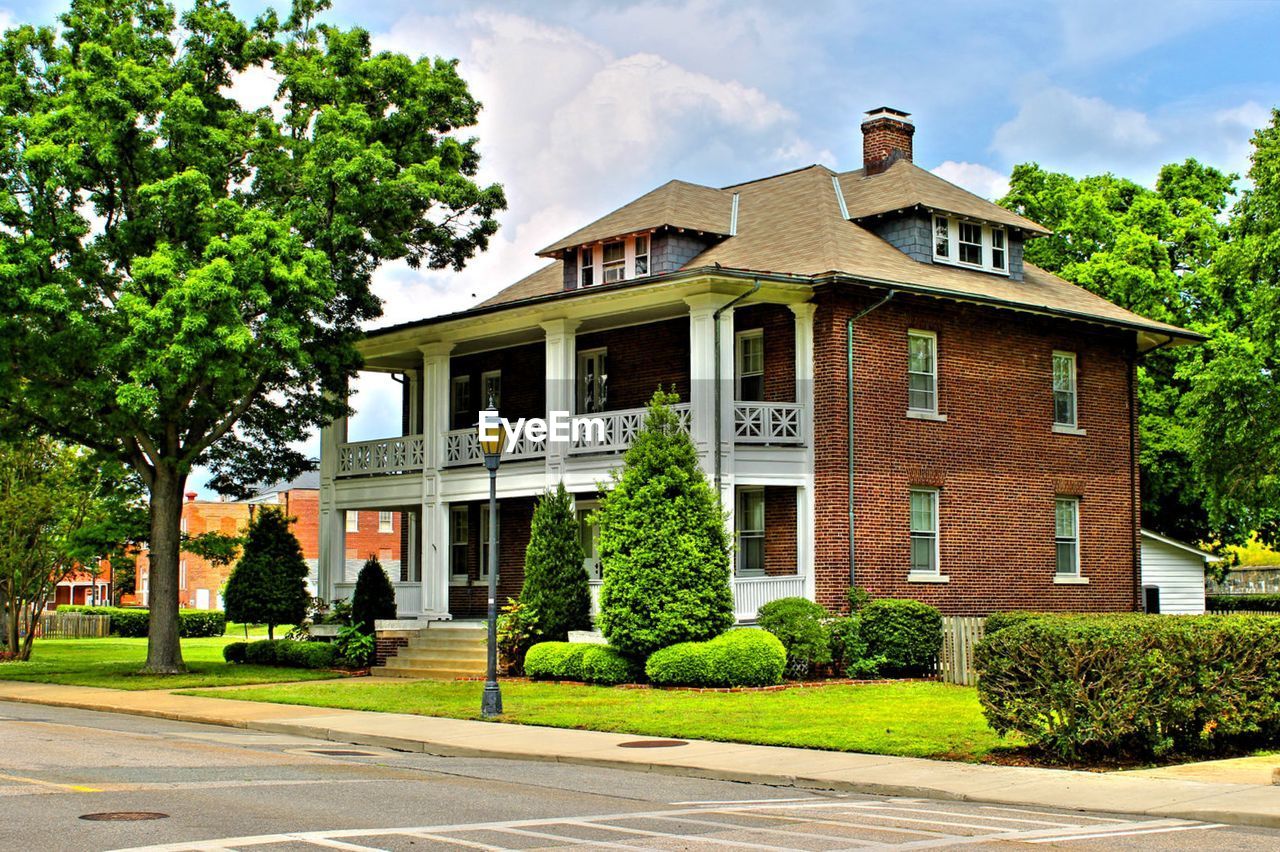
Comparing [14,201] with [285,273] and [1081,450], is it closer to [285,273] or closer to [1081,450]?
[285,273]

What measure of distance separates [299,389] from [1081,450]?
56.8ft

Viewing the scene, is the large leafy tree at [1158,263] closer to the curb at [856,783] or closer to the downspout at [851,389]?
the downspout at [851,389]

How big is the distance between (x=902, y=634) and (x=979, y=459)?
554 cm

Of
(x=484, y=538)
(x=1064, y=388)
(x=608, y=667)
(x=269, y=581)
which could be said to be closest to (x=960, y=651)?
(x=608, y=667)

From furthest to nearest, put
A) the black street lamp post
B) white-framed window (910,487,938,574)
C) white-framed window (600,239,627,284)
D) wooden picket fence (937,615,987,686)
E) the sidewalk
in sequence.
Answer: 1. white-framed window (600,239,627,284)
2. white-framed window (910,487,938,574)
3. wooden picket fence (937,615,987,686)
4. the black street lamp post
5. the sidewalk

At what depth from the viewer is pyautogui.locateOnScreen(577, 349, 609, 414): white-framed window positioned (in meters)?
32.9

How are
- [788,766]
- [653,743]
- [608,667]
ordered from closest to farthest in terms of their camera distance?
[788,766] < [653,743] < [608,667]

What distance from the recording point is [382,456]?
34.2 m

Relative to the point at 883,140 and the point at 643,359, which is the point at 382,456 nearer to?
the point at 643,359

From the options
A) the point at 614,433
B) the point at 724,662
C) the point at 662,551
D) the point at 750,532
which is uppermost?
the point at 614,433

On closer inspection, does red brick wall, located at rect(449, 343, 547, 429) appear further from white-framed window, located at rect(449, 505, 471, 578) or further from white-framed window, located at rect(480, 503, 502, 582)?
white-framed window, located at rect(480, 503, 502, 582)

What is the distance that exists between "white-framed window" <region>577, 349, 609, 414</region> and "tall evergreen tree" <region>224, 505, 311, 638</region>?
7.69m

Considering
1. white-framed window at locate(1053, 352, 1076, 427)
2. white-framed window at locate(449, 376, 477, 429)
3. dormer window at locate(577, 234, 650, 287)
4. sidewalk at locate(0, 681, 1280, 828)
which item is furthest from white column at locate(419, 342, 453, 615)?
white-framed window at locate(1053, 352, 1076, 427)

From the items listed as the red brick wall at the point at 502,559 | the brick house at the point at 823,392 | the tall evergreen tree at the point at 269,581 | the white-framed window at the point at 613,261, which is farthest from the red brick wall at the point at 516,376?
the tall evergreen tree at the point at 269,581
